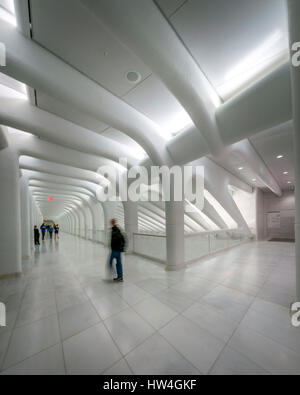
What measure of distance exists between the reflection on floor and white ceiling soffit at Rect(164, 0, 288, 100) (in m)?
5.65

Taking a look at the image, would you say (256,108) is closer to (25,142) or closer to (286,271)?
(286,271)

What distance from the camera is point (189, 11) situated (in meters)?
2.69

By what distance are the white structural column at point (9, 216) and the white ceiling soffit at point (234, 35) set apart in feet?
22.3

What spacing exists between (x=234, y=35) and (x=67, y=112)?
5.07m

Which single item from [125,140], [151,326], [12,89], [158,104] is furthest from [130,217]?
[12,89]

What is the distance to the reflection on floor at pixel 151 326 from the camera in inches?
80.3

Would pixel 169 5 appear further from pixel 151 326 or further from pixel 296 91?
pixel 151 326

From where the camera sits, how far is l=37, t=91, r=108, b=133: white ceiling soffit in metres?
4.66

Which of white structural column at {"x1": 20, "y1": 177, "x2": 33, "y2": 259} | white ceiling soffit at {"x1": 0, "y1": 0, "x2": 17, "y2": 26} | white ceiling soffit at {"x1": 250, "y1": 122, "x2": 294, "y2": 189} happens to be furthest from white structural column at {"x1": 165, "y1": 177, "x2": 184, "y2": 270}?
white structural column at {"x1": 20, "y1": 177, "x2": 33, "y2": 259}

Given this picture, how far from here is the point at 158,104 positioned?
15.8 ft

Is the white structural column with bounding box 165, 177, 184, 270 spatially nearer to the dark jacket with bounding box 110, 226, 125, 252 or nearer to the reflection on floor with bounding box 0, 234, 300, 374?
the reflection on floor with bounding box 0, 234, 300, 374

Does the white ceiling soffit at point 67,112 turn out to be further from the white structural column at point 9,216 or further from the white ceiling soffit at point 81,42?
the white structural column at point 9,216

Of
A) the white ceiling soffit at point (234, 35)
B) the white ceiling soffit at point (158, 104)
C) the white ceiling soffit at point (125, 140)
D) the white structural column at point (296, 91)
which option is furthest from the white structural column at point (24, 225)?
the white structural column at point (296, 91)

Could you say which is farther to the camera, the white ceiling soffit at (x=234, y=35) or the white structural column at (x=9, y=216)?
the white structural column at (x=9, y=216)
